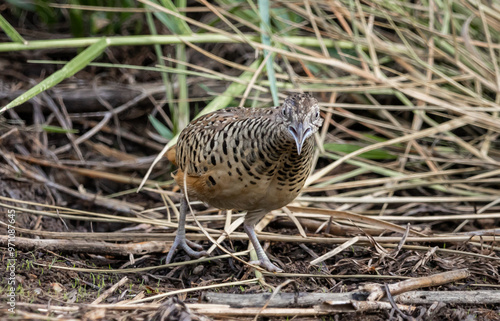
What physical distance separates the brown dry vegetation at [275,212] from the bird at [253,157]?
42 centimetres

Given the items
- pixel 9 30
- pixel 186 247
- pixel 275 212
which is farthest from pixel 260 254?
pixel 9 30

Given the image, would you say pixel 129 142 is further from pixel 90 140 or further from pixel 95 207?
pixel 95 207

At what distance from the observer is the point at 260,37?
4.86 metres

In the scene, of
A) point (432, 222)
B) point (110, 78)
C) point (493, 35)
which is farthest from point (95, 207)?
point (493, 35)

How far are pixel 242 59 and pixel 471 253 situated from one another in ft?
11.1

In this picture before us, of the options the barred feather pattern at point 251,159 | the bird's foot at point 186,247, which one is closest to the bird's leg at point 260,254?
the barred feather pattern at point 251,159

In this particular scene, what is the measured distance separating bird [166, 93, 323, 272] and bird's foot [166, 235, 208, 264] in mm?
389

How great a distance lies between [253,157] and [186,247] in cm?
105

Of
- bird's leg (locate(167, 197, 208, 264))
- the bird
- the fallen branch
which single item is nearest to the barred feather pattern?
the bird

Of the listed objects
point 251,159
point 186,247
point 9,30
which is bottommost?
point 186,247

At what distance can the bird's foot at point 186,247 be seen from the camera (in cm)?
371

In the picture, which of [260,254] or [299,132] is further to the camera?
[260,254]

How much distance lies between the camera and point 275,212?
4.18 metres

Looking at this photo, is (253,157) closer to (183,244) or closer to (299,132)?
(299,132)
